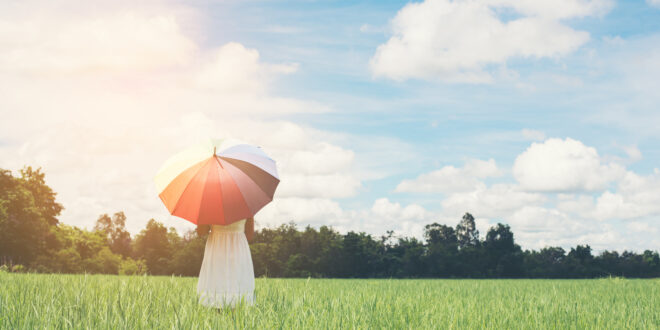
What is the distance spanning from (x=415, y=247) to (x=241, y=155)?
44159mm

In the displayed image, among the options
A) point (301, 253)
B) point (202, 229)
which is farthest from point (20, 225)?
point (202, 229)

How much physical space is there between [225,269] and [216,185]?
145cm

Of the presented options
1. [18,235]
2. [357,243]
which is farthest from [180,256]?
[357,243]

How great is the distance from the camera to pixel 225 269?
7.41 m

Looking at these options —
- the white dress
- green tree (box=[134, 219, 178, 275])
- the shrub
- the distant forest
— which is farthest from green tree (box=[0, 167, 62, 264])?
the white dress

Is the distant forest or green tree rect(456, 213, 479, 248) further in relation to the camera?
green tree rect(456, 213, 479, 248)

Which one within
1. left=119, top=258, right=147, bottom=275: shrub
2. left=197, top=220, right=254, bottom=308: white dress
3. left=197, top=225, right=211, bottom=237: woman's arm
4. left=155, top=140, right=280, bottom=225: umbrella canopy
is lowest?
left=119, top=258, right=147, bottom=275: shrub

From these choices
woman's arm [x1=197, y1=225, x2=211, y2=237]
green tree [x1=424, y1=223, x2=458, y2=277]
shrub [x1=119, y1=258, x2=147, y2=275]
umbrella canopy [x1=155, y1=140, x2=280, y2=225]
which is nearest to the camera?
umbrella canopy [x1=155, y1=140, x2=280, y2=225]

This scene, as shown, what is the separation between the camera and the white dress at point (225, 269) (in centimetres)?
740

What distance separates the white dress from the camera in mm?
7398

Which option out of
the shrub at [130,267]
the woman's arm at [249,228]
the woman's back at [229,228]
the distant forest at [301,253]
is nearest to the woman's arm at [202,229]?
the woman's back at [229,228]

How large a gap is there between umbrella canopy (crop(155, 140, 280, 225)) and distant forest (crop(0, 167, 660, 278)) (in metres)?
29.6

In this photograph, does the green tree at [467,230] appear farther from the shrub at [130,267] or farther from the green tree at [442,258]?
the shrub at [130,267]

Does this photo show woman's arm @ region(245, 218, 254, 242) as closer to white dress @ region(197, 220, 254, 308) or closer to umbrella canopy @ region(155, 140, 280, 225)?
white dress @ region(197, 220, 254, 308)
